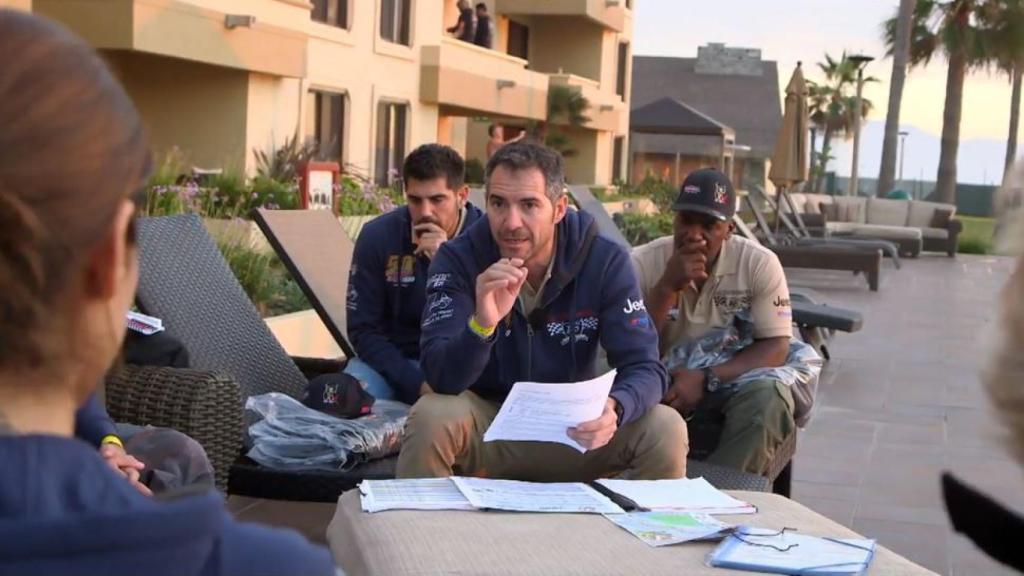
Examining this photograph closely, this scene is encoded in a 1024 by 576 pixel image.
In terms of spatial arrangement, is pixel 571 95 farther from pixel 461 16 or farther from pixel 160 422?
pixel 160 422

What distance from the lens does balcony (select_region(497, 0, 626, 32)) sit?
31.9 meters

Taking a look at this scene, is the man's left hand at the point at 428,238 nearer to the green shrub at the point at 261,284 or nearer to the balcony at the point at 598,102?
the green shrub at the point at 261,284

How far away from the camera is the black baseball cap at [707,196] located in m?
5.22

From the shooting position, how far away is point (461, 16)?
26.8 metres

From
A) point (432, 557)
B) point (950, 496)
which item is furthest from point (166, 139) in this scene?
point (950, 496)

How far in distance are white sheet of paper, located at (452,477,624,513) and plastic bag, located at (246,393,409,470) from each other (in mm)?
1135

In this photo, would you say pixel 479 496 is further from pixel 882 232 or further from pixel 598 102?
pixel 598 102

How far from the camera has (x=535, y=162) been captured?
4.46 meters

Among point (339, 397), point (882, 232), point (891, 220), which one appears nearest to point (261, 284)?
point (339, 397)

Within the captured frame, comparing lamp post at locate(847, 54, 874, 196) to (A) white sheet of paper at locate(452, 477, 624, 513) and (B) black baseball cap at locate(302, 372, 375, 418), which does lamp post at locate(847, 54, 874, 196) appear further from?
(A) white sheet of paper at locate(452, 477, 624, 513)

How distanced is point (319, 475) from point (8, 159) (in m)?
3.31

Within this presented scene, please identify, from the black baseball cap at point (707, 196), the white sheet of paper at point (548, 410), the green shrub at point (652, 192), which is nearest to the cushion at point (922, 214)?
the green shrub at point (652, 192)

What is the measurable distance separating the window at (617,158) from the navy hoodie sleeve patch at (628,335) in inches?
1381

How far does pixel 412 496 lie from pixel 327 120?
1843cm
